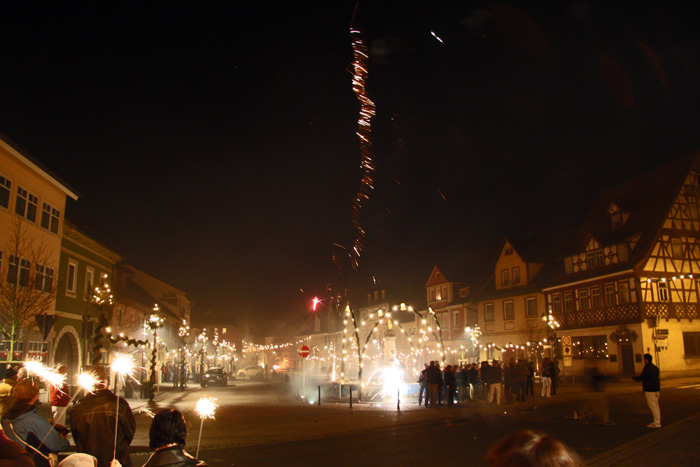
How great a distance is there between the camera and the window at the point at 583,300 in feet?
116

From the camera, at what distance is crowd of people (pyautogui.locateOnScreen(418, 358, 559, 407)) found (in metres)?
22.0

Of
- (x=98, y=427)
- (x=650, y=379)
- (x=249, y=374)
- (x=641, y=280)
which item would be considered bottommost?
(x=249, y=374)

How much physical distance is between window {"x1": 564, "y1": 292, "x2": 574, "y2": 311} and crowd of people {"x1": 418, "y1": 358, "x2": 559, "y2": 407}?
13122 millimetres

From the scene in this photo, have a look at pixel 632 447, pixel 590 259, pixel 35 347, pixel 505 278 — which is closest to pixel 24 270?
pixel 35 347

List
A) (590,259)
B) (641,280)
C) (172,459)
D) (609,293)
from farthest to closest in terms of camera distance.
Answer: (590,259) < (609,293) < (641,280) < (172,459)

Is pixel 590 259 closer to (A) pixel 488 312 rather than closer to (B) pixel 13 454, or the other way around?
(A) pixel 488 312

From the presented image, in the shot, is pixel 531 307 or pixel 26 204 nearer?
pixel 26 204

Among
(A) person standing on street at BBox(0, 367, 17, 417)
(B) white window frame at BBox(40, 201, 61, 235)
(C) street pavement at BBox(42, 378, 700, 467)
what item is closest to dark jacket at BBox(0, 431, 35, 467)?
(A) person standing on street at BBox(0, 367, 17, 417)

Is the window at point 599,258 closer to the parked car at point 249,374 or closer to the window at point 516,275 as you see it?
the window at point 516,275

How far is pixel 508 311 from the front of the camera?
43.6 meters

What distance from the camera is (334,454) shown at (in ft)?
38.6

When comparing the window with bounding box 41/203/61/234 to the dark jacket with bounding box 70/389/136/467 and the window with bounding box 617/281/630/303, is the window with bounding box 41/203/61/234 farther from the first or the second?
the window with bounding box 617/281/630/303

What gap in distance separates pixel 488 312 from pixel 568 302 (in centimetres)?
968

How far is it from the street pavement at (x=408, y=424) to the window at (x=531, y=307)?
14463 millimetres
